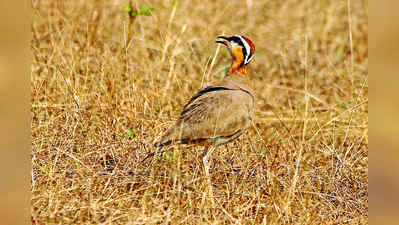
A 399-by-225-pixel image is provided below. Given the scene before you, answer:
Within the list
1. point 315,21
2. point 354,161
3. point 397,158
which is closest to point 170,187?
point 354,161

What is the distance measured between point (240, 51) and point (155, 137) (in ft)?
2.81

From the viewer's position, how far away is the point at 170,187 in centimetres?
324

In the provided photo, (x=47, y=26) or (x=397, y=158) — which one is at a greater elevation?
(x=47, y=26)

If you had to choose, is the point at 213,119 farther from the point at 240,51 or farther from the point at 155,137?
the point at 240,51

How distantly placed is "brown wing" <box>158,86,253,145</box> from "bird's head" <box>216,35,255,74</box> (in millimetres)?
325

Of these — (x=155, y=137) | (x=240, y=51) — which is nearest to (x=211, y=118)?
(x=155, y=137)

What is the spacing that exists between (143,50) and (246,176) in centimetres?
248

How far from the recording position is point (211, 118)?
3482 mm

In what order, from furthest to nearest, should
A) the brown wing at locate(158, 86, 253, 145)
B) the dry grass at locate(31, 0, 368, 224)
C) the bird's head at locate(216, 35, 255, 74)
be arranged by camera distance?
the bird's head at locate(216, 35, 255, 74) < the brown wing at locate(158, 86, 253, 145) < the dry grass at locate(31, 0, 368, 224)

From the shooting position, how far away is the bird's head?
382 centimetres

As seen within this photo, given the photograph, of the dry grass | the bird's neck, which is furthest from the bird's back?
the bird's neck

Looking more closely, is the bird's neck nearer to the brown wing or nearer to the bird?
the bird

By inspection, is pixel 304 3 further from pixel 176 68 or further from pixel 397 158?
pixel 397 158

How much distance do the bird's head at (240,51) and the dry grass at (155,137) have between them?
178 mm
